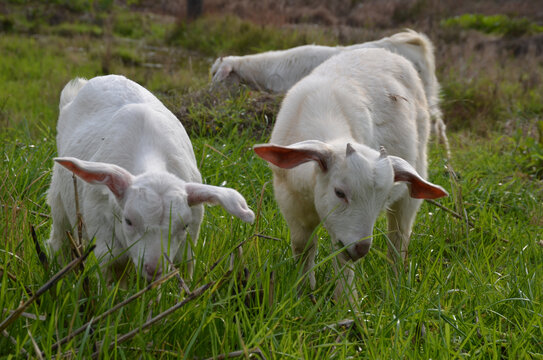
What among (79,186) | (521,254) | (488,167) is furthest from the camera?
(488,167)

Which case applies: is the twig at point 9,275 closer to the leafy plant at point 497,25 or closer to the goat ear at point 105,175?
the goat ear at point 105,175

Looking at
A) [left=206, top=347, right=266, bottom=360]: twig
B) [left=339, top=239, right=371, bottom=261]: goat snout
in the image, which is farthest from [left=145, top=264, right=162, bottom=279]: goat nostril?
[left=339, top=239, right=371, bottom=261]: goat snout

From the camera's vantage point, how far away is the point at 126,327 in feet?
7.48

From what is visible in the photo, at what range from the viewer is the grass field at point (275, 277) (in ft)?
7.34

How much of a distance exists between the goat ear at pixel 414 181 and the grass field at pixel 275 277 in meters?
0.29

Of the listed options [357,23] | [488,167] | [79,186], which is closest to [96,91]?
[79,186]

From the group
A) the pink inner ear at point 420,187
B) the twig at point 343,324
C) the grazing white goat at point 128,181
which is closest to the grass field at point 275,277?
the twig at point 343,324

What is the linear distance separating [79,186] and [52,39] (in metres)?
12.2

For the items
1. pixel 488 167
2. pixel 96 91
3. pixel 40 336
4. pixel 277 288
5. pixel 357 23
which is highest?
pixel 96 91

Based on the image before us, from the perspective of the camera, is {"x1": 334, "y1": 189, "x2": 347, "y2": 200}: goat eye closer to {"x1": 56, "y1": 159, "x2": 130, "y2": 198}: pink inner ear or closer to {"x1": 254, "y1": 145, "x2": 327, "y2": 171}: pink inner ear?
{"x1": 254, "y1": 145, "x2": 327, "y2": 171}: pink inner ear

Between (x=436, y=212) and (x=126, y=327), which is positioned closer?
(x=126, y=327)

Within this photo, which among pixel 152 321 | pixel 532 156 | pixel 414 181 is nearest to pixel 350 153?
pixel 414 181

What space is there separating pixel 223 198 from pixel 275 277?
58cm

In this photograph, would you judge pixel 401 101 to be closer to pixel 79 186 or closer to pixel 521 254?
pixel 521 254
